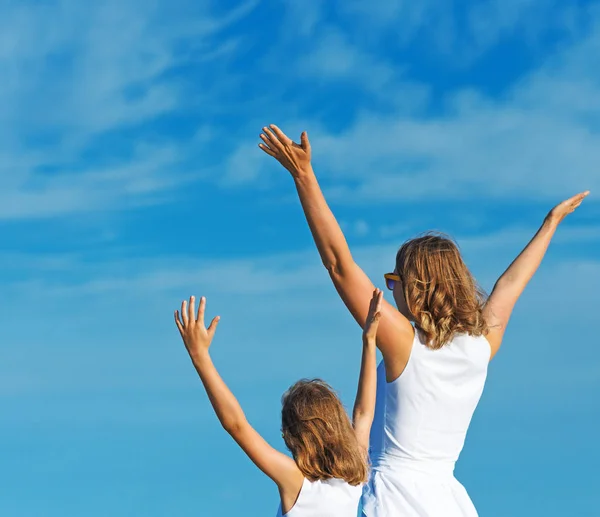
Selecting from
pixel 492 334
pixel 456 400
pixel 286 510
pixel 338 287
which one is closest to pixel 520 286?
pixel 492 334

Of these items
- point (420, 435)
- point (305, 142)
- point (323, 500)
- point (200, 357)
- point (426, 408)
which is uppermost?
point (305, 142)

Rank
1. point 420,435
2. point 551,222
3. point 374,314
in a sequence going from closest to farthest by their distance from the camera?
point 374,314, point 420,435, point 551,222

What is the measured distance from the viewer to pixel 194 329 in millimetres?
6457

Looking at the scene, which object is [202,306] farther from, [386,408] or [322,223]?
[386,408]

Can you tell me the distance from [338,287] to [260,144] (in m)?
0.98

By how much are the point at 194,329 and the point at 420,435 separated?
4.95 feet

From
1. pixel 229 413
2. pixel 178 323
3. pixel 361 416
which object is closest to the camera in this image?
pixel 229 413

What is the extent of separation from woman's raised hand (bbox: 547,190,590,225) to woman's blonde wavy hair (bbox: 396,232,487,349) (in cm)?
168

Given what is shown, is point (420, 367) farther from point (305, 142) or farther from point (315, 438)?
point (305, 142)

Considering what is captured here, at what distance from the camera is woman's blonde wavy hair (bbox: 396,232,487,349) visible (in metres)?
6.79

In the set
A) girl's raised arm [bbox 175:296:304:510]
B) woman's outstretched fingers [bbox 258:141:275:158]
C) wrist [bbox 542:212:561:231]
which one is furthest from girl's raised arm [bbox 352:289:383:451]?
wrist [bbox 542:212:561:231]

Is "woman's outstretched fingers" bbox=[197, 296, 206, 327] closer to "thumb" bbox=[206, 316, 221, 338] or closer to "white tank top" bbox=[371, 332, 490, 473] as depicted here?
"thumb" bbox=[206, 316, 221, 338]

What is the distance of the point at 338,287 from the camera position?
257 inches

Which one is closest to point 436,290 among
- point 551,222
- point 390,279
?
point 390,279
